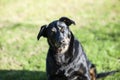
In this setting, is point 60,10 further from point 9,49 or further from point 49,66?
point 49,66

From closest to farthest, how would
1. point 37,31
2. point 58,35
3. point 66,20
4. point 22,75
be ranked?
point 58,35 → point 66,20 → point 22,75 → point 37,31

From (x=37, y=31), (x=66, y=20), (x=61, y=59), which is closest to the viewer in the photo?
(x=61, y=59)

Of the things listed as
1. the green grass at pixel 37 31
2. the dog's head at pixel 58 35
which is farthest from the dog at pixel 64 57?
the green grass at pixel 37 31

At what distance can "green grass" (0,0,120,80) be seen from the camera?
27.7ft

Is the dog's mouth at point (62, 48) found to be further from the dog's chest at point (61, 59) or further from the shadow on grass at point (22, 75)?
the shadow on grass at point (22, 75)

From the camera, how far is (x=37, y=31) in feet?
35.4

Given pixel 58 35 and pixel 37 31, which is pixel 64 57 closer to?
pixel 58 35

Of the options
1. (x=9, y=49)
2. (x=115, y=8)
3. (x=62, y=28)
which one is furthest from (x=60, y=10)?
(x=62, y=28)

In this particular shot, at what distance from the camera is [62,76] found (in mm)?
6488

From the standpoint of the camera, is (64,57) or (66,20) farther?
(66,20)

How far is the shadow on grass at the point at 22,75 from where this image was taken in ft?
25.7

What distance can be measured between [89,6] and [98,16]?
1181mm

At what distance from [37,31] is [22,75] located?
3.00 meters

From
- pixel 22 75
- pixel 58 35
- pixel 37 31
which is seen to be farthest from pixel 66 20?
pixel 37 31
